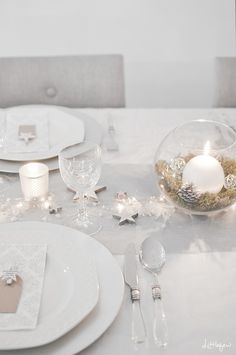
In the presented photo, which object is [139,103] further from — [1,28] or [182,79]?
[1,28]

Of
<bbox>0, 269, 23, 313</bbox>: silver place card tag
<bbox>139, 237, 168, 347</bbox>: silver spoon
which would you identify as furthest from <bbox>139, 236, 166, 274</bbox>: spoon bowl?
<bbox>0, 269, 23, 313</bbox>: silver place card tag

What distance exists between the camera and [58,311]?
82cm

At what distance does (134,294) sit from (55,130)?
613 mm

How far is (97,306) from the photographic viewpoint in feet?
2.71

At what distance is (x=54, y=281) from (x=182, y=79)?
72.0 inches

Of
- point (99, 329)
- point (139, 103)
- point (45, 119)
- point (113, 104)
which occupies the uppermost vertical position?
point (139, 103)

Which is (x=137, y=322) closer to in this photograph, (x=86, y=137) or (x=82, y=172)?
(x=82, y=172)

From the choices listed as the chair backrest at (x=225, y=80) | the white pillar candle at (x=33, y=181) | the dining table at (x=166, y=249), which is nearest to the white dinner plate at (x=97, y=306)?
the dining table at (x=166, y=249)

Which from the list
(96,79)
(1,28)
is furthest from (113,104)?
(1,28)

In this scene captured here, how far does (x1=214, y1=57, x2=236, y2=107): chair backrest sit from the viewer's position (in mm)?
1703

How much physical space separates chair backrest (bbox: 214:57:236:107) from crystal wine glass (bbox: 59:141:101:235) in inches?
29.6

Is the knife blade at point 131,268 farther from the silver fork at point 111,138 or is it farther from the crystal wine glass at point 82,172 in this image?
the silver fork at point 111,138

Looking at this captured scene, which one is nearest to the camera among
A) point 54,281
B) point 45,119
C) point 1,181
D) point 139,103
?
point 54,281

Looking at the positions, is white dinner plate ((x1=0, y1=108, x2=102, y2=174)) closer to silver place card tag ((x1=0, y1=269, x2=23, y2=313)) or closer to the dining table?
the dining table
